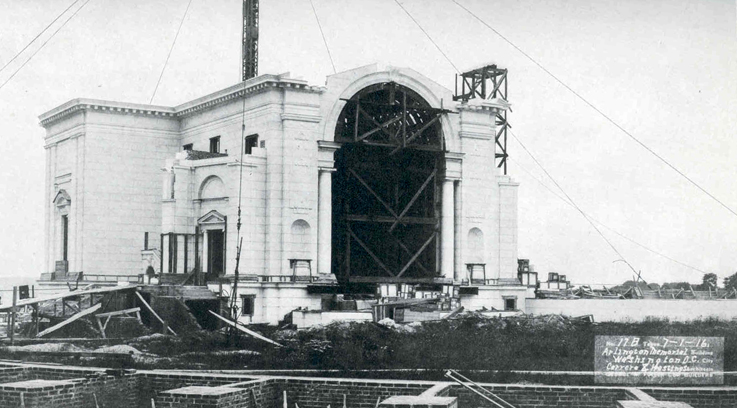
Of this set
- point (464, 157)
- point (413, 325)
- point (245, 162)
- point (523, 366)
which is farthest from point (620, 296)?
point (523, 366)

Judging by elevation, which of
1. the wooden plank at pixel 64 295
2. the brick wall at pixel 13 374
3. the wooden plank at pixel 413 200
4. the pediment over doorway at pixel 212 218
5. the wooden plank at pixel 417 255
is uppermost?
the wooden plank at pixel 413 200

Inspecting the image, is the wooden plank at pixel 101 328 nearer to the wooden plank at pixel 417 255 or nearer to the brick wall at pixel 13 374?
the brick wall at pixel 13 374

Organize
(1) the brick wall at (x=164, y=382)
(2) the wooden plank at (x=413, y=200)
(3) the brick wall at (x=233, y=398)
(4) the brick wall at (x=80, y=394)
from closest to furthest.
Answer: (3) the brick wall at (x=233, y=398) < (4) the brick wall at (x=80, y=394) < (1) the brick wall at (x=164, y=382) < (2) the wooden plank at (x=413, y=200)

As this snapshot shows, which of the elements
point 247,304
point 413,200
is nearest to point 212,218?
point 247,304

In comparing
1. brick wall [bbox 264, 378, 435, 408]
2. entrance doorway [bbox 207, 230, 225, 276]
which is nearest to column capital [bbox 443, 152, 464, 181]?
entrance doorway [bbox 207, 230, 225, 276]

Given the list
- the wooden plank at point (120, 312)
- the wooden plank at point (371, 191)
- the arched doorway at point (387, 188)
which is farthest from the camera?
the arched doorway at point (387, 188)
